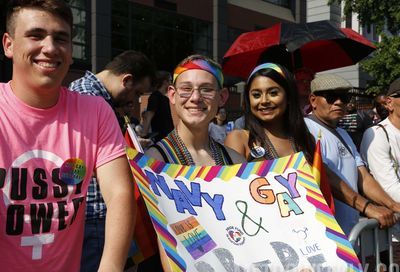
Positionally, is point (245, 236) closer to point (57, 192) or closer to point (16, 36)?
point (57, 192)

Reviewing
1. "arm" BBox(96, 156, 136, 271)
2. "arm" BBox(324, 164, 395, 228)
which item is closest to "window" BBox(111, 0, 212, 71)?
"arm" BBox(324, 164, 395, 228)

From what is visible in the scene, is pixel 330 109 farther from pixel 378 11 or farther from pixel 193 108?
pixel 378 11

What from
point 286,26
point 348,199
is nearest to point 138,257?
point 348,199

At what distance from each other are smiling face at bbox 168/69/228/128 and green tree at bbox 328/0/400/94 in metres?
19.9

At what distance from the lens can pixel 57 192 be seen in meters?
2.03

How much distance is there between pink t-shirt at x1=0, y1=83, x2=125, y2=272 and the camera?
6.45 ft

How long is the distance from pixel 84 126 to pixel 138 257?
0.65m

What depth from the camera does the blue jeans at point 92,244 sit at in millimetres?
3270

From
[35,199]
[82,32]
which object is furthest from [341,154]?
[82,32]

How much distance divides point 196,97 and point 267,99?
2.49ft

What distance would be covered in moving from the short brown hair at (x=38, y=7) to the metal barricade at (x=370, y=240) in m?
1.75

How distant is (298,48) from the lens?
5234mm

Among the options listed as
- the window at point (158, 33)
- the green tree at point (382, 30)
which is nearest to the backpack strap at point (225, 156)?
the window at point (158, 33)

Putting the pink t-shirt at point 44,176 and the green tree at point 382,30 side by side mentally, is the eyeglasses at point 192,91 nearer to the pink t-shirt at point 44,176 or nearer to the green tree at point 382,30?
the pink t-shirt at point 44,176
